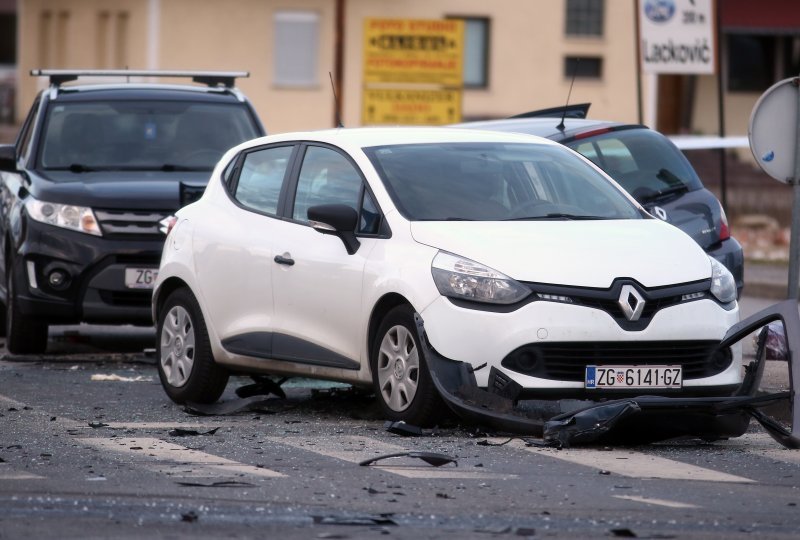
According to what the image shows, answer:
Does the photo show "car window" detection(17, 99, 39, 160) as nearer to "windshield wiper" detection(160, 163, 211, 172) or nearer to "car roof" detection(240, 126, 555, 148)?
"windshield wiper" detection(160, 163, 211, 172)

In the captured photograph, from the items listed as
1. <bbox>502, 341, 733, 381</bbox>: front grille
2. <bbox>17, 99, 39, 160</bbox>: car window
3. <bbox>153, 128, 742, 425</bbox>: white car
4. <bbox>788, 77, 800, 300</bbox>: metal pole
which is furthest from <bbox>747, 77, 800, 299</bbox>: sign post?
<bbox>17, 99, 39, 160</bbox>: car window

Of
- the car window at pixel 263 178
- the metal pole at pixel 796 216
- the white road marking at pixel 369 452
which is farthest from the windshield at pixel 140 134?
the white road marking at pixel 369 452

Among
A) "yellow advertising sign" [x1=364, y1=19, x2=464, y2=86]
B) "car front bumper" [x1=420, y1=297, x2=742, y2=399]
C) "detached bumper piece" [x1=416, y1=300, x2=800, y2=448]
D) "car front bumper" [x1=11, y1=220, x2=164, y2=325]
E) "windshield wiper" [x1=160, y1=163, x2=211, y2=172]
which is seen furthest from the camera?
"yellow advertising sign" [x1=364, y1=19, x2=464, y2=86]

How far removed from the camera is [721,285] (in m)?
9.45

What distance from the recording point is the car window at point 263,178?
35.0 feet

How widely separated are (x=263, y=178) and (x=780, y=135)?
11.0ft

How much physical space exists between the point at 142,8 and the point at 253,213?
115 feet

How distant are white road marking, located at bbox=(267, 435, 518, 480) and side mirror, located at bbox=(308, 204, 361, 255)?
103cm

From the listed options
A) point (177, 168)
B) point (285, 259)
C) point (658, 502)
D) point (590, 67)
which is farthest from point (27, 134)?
point (590, 67)

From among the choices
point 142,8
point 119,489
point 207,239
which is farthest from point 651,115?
point 119,489

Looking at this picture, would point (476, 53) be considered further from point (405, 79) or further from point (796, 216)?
point (796, 216)

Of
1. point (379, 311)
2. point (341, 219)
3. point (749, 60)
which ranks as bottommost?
point (379, 311)

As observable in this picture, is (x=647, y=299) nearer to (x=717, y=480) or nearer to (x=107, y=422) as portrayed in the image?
(x=717, y=480)

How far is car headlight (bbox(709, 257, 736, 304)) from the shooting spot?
9.38 m
